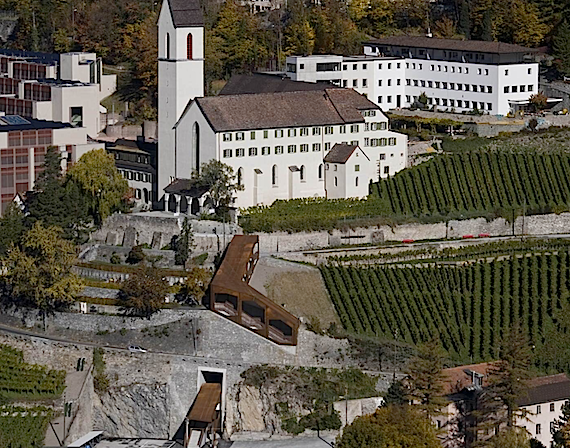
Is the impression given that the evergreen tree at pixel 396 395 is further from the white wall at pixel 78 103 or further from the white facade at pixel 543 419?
the white wall at pixel 78 103

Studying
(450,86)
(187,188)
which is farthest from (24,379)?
(450,86)

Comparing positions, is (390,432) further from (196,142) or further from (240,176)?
(196,142)

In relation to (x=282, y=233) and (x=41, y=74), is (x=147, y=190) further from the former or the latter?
(x=41, y=74)

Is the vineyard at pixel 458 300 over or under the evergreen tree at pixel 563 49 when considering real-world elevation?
under

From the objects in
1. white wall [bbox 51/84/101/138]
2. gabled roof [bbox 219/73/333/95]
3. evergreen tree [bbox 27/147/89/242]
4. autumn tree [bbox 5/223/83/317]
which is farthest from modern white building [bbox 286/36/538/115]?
autumn tree [bbox 5/223/83/317]

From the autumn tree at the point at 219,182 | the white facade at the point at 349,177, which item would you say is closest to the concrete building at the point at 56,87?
the autumn tree at the point at 219,182

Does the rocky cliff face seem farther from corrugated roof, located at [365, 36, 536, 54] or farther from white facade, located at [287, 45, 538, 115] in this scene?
corrugated roof, located at [365, 36, 536, 54]

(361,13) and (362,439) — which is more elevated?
(361,13)

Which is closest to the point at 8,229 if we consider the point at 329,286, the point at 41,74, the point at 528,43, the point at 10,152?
the point at 10,152
